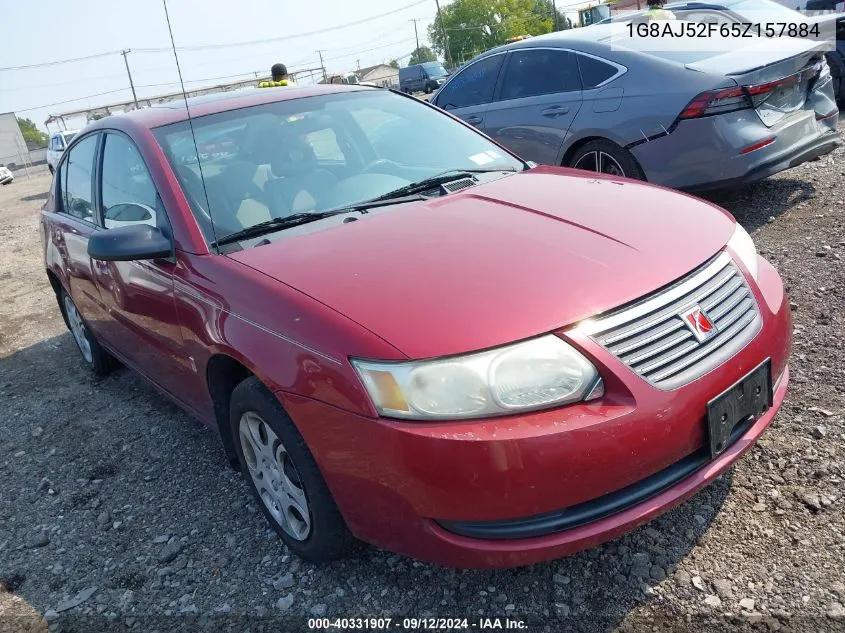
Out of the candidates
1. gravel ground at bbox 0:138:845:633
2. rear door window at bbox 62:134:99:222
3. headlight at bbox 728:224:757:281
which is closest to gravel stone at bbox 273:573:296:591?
gravel ground at bbox 0:138:845:633

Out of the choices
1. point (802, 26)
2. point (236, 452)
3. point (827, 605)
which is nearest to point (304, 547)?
point (236, 452)

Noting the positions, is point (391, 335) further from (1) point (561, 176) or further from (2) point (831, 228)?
(2) point (831, 228)

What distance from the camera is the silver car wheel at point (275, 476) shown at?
93.2 inches

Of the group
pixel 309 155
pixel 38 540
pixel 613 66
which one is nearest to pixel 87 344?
pixel 38 540

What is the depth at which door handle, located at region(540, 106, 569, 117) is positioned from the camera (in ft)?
18.0

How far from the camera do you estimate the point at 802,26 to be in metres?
7.04

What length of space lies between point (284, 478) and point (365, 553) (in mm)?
399

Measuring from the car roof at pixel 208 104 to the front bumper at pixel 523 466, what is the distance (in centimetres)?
176

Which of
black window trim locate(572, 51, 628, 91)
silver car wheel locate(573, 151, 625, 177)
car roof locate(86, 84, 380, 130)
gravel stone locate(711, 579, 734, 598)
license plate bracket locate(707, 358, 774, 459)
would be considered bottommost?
gravel stone locate(711, 579, 734, 598)

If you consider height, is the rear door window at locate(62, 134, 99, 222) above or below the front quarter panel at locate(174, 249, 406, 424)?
above

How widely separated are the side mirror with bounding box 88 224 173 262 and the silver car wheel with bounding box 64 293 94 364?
81.4 inches

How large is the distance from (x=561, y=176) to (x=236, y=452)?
181cm

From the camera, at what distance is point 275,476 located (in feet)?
8.13

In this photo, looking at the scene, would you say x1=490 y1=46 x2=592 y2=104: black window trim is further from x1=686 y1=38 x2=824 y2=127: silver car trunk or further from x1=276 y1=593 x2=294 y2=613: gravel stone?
x1=276 y1=593 x2=294 y2=613: gravel stone
